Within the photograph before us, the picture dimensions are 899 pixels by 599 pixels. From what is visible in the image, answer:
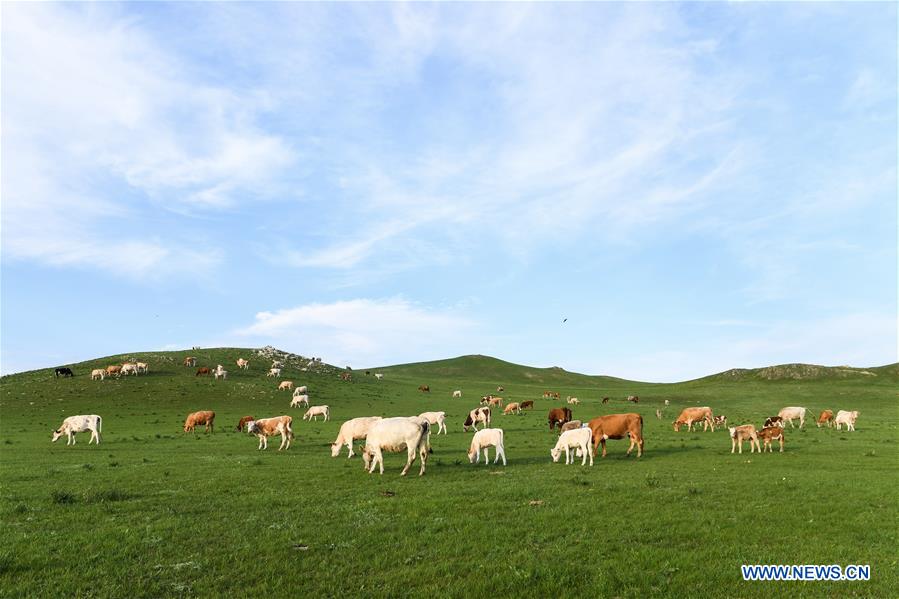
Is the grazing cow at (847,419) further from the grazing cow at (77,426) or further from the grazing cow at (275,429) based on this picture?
the grazing cow at (77,426)

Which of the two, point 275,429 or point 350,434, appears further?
point 275,429

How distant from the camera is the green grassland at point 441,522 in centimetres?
891

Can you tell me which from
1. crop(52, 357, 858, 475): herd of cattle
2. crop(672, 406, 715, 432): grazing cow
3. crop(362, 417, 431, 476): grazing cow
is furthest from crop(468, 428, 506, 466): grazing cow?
crop(672, 406, 715, 432): grazing cow

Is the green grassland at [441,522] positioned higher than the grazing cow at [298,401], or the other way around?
the grazing cow at [298,401]

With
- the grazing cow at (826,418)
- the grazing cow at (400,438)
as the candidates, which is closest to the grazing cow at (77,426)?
the grazing cow at (400,438)

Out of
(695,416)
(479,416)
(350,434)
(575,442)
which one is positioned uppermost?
(350,434)

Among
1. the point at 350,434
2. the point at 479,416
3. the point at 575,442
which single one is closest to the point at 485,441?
the point at 575,442

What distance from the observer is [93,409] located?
53000 mm

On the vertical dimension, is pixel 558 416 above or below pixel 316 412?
below

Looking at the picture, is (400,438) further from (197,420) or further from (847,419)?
(847,419)

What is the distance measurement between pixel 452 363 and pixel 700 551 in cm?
16978

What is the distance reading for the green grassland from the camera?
8906 millimetres

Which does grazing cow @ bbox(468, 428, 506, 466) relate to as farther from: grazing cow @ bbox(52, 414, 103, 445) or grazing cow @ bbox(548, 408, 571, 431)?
grazing cow @ bbox(52, 414, 103, 445)

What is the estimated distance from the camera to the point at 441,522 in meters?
12.2
